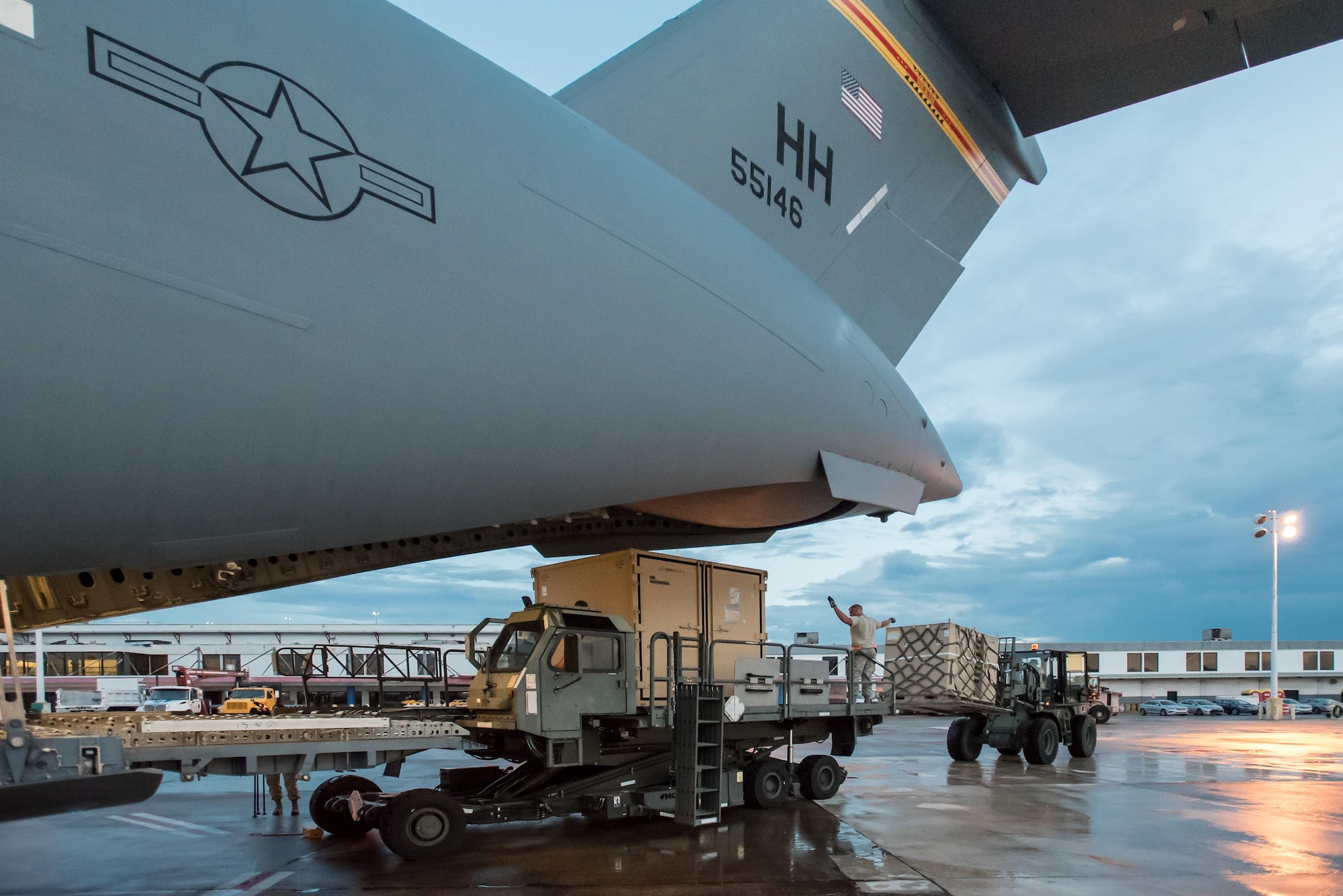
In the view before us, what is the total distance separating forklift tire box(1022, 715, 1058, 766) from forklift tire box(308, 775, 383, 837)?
1061cm

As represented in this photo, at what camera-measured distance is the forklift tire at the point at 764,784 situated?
9.38 meters

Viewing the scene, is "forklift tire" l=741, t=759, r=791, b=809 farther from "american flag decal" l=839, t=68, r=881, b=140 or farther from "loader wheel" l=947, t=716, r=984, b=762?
"loader wheel" l=947, t=716, r=984, b=762

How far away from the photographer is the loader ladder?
7.61 meters

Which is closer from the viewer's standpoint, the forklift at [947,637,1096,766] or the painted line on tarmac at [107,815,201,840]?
A: the painted line on tarmac at [107,815,201,840]

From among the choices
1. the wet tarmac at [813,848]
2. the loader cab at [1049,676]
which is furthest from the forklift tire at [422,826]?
the loader cab at [1049,676]

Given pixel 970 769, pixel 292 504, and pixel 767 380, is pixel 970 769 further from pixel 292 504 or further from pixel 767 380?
pixel 292 504

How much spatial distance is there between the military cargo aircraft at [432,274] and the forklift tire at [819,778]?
12.2 feet

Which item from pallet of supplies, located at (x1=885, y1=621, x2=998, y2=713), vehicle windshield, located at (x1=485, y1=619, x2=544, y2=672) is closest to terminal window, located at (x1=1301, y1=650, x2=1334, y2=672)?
pallet of supplies, located at (x1=885, y1=621, x2=998, y2=713)

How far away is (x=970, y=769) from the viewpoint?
13.7 metres

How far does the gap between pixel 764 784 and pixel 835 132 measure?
6.08 meters

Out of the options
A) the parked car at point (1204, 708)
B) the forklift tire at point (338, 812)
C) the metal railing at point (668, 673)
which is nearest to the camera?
the metal railing at point (668, 673)

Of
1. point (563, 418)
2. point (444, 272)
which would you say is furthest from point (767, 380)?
point (444, 272)

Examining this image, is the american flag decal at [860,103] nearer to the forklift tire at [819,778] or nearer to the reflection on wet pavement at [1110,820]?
the reflection on wet pavement at [1110,820]

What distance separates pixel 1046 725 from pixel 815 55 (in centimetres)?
1177
